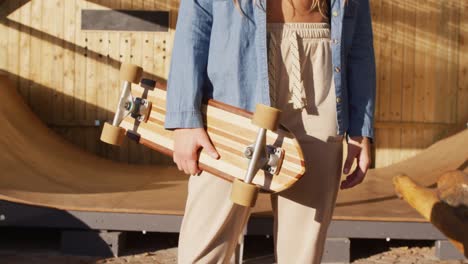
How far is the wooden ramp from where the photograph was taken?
5.22 m

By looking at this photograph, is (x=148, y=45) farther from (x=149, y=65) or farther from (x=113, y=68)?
(x=113, y=68)

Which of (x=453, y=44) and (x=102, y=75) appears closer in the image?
(x=453, y=44)

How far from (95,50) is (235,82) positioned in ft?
22.5

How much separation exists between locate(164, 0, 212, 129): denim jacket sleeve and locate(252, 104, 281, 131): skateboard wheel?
0.66 feet

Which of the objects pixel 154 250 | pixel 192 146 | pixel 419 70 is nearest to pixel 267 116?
pixel 192 146

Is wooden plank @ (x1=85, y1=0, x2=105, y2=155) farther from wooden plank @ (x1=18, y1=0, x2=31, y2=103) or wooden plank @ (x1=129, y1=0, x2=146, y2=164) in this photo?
wooden plank @ (x1=18, y1=0, x2=31, y2=103)

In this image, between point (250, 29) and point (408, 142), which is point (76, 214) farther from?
point (408, 142)

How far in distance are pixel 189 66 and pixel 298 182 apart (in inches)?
16.9

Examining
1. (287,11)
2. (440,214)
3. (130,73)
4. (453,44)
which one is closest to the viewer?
(287,11)

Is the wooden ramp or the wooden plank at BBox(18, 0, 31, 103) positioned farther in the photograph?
the wooden plank at BBox(18, 0, 31, 103)

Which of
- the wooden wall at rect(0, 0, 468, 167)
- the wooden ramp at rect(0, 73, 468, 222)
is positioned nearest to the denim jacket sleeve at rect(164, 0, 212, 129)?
the wooden ramp at rect(0, 73, 468, 222)

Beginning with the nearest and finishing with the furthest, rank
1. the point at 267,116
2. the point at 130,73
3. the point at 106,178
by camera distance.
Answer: the point at 267,116
the point at 130,73
the point at 106,178

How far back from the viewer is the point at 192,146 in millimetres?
2146

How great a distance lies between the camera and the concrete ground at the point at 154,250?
512 centimetres
